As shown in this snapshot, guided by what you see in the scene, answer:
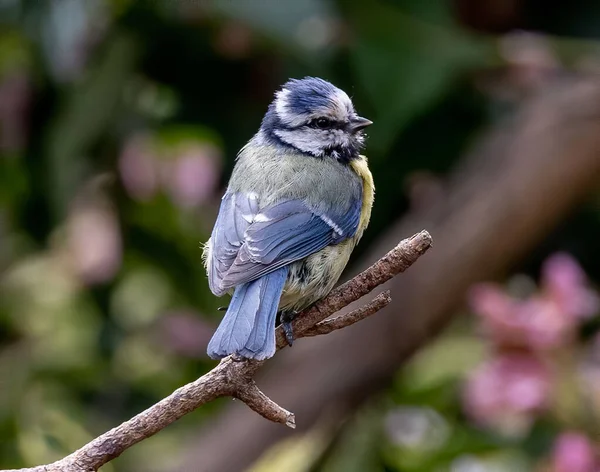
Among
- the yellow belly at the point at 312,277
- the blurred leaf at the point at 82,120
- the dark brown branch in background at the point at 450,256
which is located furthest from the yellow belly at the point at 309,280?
the blurred leaf at the point at 82,120

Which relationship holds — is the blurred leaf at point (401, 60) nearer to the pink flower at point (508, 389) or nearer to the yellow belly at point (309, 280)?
the pink flower at point (508, 389)

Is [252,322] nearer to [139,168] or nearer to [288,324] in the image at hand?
[288,324]

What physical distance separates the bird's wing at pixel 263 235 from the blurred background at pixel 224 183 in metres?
0.72

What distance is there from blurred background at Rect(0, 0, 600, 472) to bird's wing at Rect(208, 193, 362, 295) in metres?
0.72

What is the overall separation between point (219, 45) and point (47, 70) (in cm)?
45

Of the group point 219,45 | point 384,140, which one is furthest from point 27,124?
point 384,140

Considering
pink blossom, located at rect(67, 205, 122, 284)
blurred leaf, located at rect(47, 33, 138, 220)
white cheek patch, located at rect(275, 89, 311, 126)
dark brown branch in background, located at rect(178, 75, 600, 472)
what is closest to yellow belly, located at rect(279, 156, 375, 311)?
white cheek patch, located at rect(275, 89, 311, 126)

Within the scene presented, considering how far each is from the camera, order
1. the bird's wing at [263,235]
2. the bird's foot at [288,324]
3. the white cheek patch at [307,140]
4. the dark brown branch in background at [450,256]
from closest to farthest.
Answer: the bird's foot at [288,324], the bird's wing at [263,235], the white cheek patch at [307,140], the dark brown branch in background at [450,256]

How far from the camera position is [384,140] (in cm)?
227

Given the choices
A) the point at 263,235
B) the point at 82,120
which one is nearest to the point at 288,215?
the point at 263,235

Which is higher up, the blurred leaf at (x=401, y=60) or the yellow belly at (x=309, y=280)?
the blurred leaf at (x=401, y=60)

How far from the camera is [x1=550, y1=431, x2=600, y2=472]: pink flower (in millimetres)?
1873

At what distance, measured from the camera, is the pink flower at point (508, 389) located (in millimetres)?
1991

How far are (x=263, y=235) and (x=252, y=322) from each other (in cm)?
23
